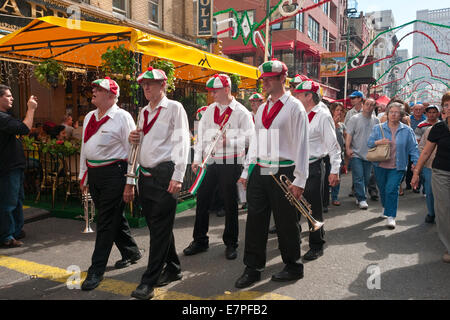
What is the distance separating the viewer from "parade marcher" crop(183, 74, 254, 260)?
4.49m

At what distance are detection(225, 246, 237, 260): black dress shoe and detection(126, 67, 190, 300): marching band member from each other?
3.77ft

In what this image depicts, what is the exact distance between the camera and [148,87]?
3.46 m

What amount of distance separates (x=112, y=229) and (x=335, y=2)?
42.2 metres

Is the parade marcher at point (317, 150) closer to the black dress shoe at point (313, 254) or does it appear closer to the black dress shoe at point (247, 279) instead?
the black dress shoe at point (313, 254)

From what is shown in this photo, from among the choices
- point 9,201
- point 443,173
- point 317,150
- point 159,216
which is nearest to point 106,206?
point 159,216

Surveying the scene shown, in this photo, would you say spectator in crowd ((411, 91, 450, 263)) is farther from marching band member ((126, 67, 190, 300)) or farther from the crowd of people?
marching band member ((126, 67, 190, 300))

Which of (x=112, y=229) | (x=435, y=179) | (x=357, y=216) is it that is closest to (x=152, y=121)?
(x=112, y=229)

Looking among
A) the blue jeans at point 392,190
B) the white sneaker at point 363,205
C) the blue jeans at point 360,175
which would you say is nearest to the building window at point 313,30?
the blue jeans at point 360,175

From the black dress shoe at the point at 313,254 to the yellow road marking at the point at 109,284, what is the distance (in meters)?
1.10

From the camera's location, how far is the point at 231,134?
4543 millimetres

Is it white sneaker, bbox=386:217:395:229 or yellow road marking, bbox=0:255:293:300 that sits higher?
white sneaker, bbox=386:217:395:229

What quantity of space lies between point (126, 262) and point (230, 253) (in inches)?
49.4

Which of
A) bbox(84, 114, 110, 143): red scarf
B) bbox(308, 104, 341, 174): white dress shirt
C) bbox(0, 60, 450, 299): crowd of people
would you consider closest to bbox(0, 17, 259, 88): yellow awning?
bbox(0, 60, 450, 299): crowd of people
